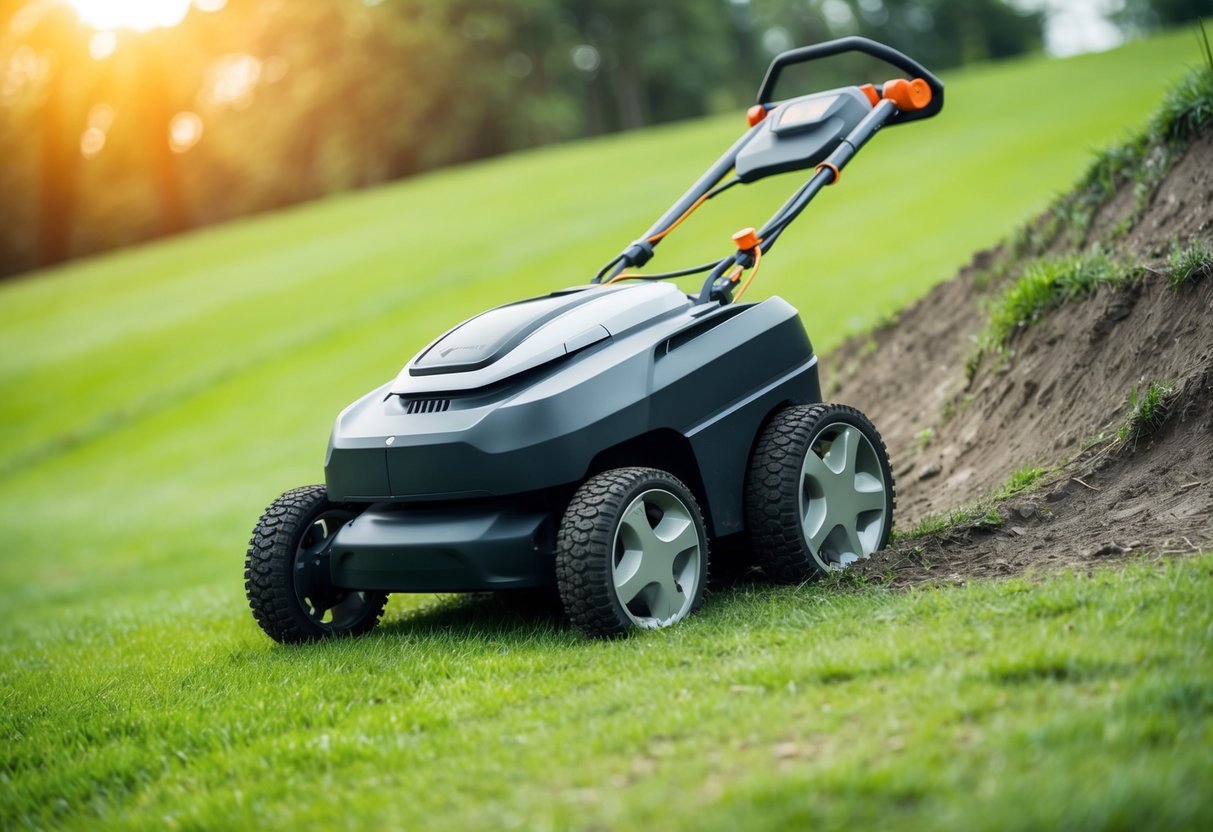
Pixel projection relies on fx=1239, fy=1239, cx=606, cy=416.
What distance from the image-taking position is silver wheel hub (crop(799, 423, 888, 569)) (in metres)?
4.95

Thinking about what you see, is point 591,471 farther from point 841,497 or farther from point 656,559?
point 841,497

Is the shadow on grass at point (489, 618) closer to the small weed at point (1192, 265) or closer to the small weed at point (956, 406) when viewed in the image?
the small weed at point (956, 406)

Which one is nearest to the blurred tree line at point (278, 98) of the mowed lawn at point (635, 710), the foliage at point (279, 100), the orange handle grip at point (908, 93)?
the foliage at point (279, 100)

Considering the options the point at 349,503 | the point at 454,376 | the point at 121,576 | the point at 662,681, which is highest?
the point at 454,376

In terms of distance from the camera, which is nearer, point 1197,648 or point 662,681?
point 1197,648

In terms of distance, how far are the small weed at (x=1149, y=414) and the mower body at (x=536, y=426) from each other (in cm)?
138

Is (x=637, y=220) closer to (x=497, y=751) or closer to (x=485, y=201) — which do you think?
(x=485, y=201)

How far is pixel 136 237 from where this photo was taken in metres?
58.0

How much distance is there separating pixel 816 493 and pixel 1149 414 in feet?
4.71

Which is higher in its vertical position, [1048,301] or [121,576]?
[1048,301]

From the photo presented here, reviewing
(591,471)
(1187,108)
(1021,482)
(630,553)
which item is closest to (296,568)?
(591,471)

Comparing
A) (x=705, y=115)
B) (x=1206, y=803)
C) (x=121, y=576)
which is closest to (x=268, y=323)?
(x=121, y=576)

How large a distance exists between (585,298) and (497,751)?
2268 millimetres

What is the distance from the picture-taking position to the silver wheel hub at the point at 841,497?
495 centimetres
